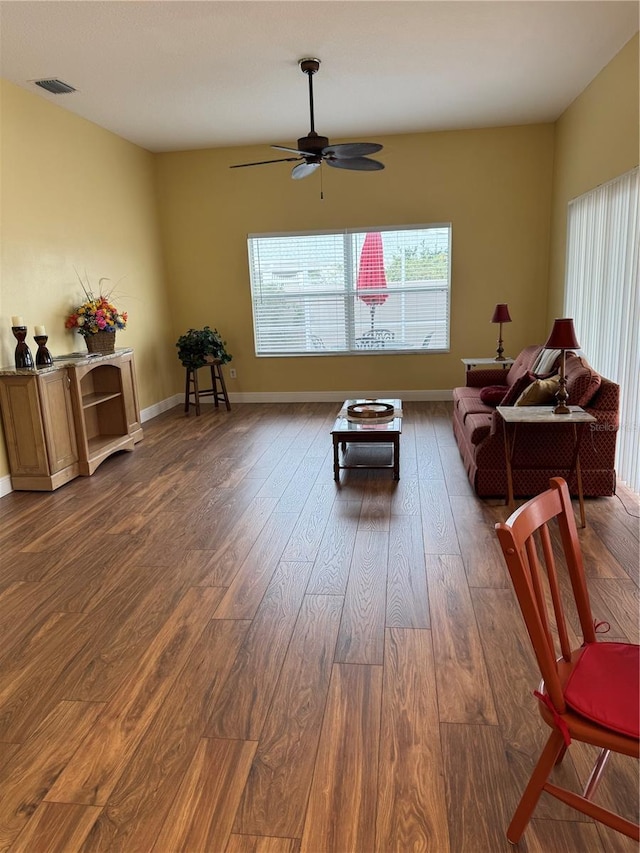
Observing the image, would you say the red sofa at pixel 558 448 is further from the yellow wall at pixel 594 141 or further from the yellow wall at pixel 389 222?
the yellow wall at pixel 389 222

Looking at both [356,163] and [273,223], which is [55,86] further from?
[273,223]

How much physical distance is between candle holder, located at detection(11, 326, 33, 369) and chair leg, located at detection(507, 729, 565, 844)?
4257 mm

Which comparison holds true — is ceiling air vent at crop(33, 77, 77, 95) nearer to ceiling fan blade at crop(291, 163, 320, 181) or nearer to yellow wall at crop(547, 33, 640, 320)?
ceiling fan blade at crop(291, 163, 320, 181)

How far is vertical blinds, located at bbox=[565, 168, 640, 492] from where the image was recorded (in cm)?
407

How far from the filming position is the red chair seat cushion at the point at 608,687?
4.36ft

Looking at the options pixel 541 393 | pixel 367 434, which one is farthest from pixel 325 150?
pixel 541 393

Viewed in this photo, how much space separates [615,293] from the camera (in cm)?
444

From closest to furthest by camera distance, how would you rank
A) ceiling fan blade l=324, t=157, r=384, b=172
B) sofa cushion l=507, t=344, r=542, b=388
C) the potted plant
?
ceiling fan blade l=324, t=157, r=384, b=172 → sofa cushion l=507, t=344, r=542, b=388 → the potted plant

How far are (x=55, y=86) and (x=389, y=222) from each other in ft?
12.3

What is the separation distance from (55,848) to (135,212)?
21.2 feet

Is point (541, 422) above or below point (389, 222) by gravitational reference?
below

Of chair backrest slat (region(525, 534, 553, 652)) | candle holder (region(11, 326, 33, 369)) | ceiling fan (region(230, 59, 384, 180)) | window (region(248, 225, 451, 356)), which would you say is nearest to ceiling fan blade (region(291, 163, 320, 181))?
ceiling fan (region(230, 59, 384, 180))

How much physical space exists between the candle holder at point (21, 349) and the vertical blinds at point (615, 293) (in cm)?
443

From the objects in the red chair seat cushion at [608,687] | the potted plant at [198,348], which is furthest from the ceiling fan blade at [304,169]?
the red chair seat cushion at [608,687]
